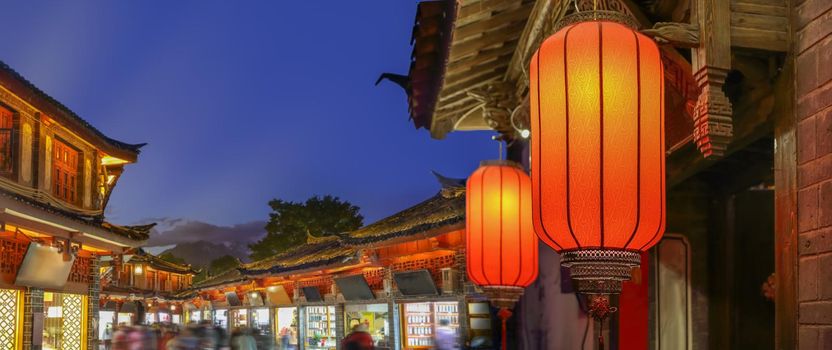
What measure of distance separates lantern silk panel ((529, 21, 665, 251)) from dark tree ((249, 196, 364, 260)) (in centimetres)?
4491

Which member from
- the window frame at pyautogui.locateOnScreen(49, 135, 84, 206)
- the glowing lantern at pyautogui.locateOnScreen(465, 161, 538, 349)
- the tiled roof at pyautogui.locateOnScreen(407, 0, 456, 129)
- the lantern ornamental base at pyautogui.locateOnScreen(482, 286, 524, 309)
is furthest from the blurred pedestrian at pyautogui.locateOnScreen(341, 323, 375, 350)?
the window frame at pyautogui.locateOnScreen(49, 135, 84, 206)

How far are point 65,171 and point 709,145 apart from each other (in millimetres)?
15922

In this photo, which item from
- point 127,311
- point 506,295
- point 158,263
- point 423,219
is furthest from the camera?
point 127,311

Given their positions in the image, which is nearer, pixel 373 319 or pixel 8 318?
pixel 8 318

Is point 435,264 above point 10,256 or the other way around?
the other way around

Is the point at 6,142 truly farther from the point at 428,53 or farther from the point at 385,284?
the point at 428,53

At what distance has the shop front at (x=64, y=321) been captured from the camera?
54.7ft

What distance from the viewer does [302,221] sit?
50250mm

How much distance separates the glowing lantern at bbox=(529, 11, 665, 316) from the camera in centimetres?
404


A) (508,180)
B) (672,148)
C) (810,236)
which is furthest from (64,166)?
(810,236)

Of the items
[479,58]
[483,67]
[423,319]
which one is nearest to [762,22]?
[479,58]

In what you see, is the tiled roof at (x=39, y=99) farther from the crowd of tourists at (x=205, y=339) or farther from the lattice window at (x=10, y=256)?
the crowd of tourists at (x=205, y=339)

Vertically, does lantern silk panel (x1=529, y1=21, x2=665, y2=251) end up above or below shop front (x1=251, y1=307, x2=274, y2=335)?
above

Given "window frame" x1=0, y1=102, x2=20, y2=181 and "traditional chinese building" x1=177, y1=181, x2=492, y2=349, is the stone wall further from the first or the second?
"window frame" x1=0, y1=102, x2=20, y2=181
